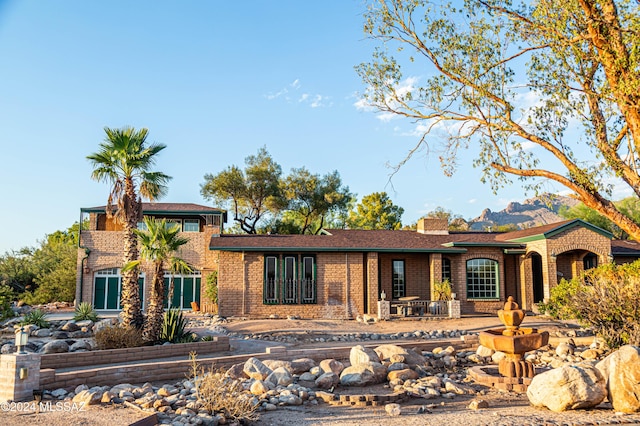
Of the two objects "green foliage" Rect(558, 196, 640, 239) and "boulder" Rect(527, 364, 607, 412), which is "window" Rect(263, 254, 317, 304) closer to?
A: "boulder" Rect(527, 364, 607, 412)

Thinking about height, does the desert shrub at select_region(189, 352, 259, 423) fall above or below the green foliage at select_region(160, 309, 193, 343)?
below

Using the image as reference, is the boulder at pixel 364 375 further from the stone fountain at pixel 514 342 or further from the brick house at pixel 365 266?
the brick house at pixel 365 266

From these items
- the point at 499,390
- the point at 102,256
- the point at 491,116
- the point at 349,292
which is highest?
the point at 491,116

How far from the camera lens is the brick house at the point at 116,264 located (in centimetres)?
2689

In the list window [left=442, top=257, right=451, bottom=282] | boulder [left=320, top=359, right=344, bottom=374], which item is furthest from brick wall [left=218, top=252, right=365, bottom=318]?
boulder [left=320, top=359, right=344, bottom=374]

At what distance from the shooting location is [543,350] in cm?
1510

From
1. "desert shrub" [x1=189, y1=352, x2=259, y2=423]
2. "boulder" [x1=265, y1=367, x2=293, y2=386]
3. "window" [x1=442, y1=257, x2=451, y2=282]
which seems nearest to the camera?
"desert shrub" [x1=189, y1=352, x2=259, y2=423]

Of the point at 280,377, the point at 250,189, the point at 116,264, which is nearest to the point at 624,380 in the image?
the point at 280,377

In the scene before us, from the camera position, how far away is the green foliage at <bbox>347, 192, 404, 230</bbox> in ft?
157

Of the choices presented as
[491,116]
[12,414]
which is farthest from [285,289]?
[12,414]

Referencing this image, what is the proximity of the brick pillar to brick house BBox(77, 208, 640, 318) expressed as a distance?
1276cm

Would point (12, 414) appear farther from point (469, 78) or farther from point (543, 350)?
point (543, 350)

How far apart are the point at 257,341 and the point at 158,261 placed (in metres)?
4.30

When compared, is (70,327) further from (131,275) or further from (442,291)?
(442,291)
